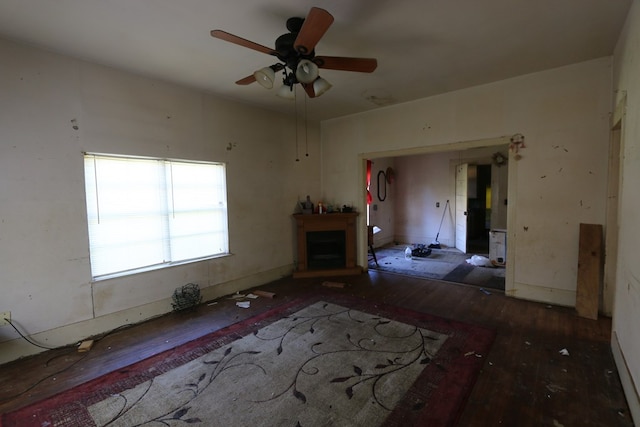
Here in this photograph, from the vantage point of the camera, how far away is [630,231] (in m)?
2.00

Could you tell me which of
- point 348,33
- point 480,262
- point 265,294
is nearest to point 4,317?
point 265,294

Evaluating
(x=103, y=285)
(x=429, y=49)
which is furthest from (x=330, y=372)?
(x=429, y=49)

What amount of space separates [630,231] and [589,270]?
4.65 ft

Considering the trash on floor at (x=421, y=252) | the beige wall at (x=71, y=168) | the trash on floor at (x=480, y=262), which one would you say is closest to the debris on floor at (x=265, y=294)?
the beige wall at (x=71, y=168)

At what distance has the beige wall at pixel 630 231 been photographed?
1.79 meters

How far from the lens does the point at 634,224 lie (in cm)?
189

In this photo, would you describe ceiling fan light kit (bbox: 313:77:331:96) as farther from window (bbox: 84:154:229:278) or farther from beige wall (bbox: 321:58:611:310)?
beige wall (bbox: 321:58:611:310)

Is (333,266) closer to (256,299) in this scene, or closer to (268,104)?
(256,299)

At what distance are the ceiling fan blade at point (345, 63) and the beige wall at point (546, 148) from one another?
2.22 metres

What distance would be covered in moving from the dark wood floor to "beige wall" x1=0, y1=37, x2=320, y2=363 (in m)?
0.31

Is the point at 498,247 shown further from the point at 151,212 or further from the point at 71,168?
the point at 71,168

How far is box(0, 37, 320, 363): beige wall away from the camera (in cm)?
A: 249

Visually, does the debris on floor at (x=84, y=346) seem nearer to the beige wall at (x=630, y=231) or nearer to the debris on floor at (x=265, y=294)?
the debris on floor at (x=265, y=294)

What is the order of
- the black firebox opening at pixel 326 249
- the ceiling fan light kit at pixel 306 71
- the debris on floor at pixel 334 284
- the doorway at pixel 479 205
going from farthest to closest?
the doorway at pixel 479 205 < the black firebox opening at pixel 326 249 < the debris on floor at pixel 334 284 < the ceiling fan light kit at pixel 306 71
